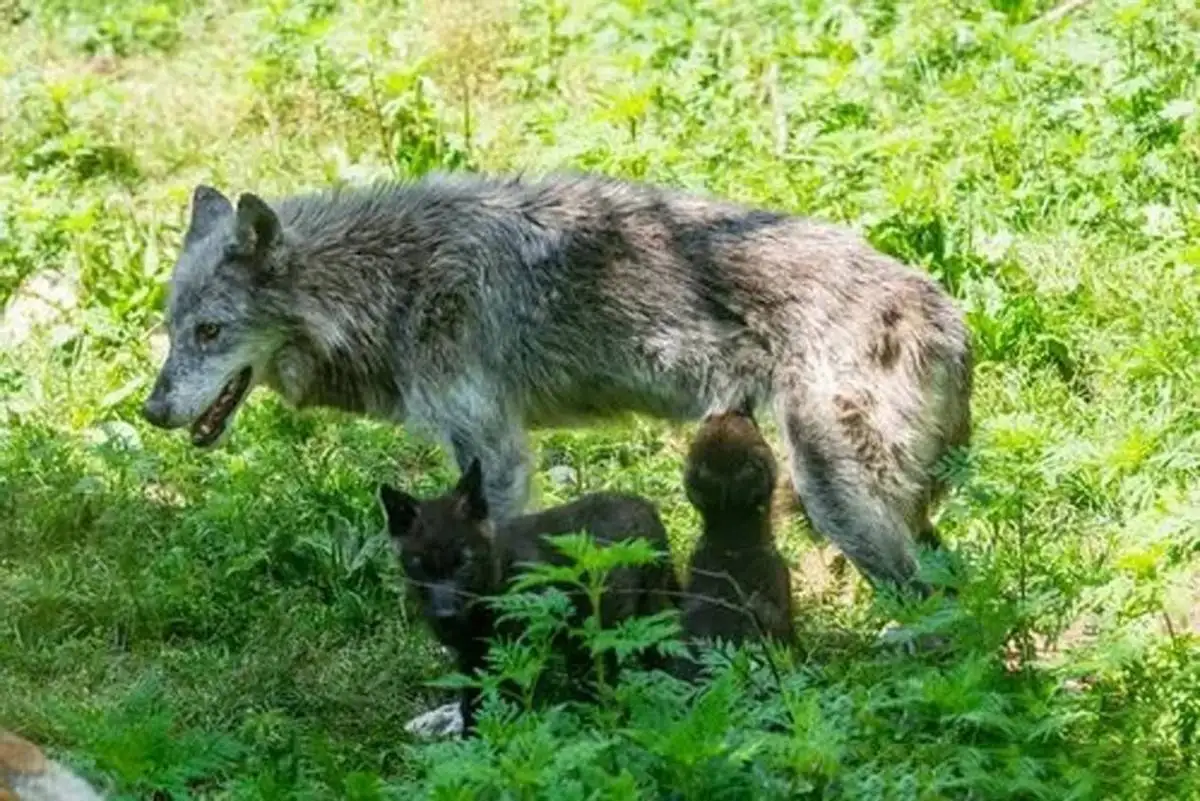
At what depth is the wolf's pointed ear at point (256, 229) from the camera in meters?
9.16

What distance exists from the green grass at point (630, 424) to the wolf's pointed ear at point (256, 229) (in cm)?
96

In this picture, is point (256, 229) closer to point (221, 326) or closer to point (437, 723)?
point (221, 326)

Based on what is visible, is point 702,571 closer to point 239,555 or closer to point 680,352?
point 680,352

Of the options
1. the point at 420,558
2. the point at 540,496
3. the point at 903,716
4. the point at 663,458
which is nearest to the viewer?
the point at 903,716

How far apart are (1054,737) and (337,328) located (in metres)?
3.31

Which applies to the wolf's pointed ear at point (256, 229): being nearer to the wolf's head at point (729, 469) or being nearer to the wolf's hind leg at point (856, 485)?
the wolf's head at point (729, 469)

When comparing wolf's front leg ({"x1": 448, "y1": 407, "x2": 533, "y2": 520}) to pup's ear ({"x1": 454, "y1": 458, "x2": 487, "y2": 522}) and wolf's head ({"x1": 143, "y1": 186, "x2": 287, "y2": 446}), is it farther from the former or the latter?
pup's ear ({"x1": 454, "y1": 458, "x2": 487, "y2": 522})

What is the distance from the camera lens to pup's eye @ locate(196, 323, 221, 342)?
363 inches

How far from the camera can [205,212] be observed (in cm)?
956

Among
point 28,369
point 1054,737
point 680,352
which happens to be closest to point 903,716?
point 1054,737

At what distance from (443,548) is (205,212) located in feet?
8.11

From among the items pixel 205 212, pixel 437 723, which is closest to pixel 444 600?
pixel 437 723

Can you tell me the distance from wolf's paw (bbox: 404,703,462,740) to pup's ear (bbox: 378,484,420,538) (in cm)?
79

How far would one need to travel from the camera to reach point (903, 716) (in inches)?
269
